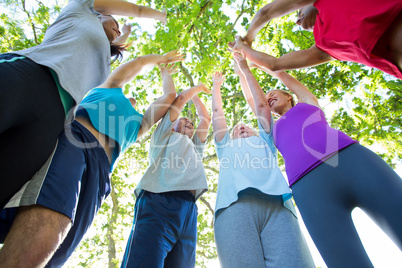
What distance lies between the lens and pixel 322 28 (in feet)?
5.51

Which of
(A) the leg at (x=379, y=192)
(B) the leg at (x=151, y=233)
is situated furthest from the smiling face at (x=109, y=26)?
(A) the leg at (x=379, y=192)

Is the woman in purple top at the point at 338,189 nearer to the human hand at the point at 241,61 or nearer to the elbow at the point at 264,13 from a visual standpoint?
the elbow at the point at 264,13

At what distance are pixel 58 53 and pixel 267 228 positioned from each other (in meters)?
2.00

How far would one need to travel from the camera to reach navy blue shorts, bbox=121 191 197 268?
6.83 feet

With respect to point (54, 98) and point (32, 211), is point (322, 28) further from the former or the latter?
point (32, 211)

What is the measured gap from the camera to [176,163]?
2773mm

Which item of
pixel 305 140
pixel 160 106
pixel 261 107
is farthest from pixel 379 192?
pixel 160 106

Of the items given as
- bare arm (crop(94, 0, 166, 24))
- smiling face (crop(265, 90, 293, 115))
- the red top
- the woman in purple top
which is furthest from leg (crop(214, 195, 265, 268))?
bare arm (crop(94, 0, 166, 24))

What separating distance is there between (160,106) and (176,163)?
0.70 m

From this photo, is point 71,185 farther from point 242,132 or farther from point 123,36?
point 123,36

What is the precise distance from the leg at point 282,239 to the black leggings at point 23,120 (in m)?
1.70

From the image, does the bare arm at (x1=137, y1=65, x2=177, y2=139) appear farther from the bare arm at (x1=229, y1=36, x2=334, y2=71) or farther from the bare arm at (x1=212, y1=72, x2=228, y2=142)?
the bare arm at (x1=229, y1=36, x2=334, y2=71)

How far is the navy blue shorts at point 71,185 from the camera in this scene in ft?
4.25

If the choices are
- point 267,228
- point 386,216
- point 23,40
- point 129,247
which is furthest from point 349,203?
point 23,40
